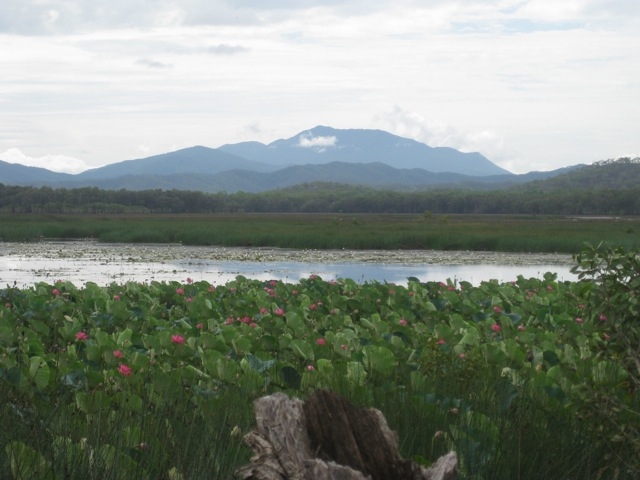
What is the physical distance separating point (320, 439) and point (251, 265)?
28206 mm

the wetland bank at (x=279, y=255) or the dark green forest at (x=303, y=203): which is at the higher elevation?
the dark green forest at (x=303, y=203)

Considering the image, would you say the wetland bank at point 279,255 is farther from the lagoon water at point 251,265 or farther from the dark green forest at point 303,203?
the dark green forest at point 303,203

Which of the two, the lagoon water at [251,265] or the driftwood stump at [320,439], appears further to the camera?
the lagoon water at [251,265]

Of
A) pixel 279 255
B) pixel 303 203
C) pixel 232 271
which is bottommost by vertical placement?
pixel 232 271

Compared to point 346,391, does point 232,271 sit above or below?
below

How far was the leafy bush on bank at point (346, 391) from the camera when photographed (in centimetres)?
418

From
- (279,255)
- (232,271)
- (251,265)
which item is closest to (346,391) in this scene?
(232,271)

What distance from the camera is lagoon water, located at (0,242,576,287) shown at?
26.3m

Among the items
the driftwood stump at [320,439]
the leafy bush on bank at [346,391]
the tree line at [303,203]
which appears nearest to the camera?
the driftwood stump at [320,439]

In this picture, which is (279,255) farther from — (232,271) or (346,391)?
(346,391)

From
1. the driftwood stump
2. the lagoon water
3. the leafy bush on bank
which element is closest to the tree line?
the lagoon water

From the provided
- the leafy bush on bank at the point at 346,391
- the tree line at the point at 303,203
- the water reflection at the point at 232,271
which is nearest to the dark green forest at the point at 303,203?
the tree line at the point at 303,203

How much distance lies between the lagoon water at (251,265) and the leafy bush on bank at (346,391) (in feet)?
51.4

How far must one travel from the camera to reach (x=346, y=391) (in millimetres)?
5445
